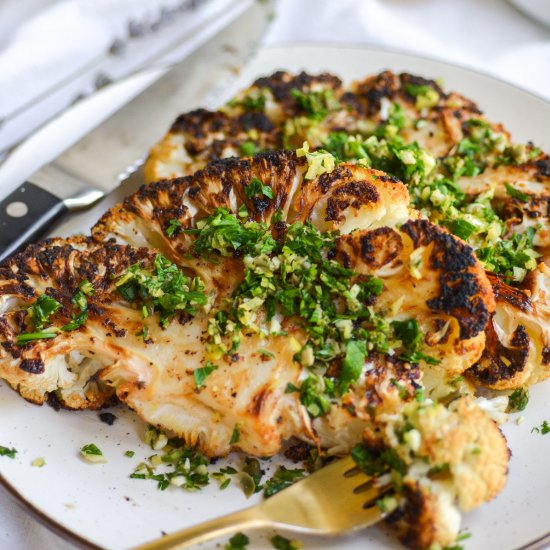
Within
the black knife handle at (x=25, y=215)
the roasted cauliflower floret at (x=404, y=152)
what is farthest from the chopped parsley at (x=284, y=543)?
the black knife handle at (x=25, y=215)

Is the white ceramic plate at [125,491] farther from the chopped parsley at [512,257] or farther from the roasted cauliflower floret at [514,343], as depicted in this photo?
the chopped parsley at [512,257]

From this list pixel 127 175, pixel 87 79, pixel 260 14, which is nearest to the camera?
pixel 127 175

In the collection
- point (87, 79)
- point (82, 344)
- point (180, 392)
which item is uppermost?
point (87, 79)

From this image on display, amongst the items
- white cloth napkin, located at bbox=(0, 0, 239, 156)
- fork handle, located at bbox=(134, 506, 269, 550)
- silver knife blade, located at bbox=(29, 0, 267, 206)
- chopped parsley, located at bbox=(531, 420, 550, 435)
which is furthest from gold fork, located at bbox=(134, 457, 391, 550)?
white cloth napkin, located at bbox=(0, 0, 239, 156)

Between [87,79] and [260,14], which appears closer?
[260,14]

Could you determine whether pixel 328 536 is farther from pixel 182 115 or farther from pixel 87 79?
pixel 87 79

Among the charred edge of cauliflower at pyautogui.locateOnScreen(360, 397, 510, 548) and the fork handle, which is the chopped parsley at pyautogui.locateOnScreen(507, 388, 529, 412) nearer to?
the charred edge of cauliflower at pyautogui.locateOnScreen(360, 397, 510, 548)

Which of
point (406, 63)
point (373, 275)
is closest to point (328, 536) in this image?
point (373, 275)
